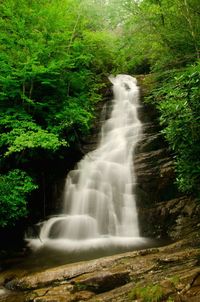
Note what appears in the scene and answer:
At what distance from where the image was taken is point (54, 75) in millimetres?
10859

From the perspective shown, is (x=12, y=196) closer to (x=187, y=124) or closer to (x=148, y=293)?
(x=148, y=293)

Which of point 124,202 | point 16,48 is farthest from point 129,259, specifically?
point 16,48

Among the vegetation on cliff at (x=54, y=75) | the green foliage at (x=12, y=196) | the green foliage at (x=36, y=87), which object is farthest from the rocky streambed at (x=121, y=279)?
the green foliage at (x=36, y=87)

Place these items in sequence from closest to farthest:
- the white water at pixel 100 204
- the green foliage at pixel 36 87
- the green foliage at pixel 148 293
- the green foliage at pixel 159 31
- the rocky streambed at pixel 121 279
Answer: the green foliage at pixel 148 293
the rocky streambed at pixel 121 279
the white water at pixel 100 204
the green foliage at pixel 36 87
the green foliage at pixel 159 31

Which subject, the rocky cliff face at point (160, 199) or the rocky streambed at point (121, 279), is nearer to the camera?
the rocky streambed at point (121, 279)

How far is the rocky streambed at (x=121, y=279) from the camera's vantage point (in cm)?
453

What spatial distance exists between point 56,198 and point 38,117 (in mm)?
3016

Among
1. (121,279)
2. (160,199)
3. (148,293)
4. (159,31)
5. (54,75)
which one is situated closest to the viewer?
(148,293)

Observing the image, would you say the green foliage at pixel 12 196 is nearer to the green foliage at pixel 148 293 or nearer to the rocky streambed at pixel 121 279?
the rocky streambed at pixel 121 279

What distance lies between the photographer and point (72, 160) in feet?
39.4

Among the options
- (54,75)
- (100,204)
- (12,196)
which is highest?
(54,75)

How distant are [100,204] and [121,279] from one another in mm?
4459

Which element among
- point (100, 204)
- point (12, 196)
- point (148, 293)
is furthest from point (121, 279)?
point (100, 204)

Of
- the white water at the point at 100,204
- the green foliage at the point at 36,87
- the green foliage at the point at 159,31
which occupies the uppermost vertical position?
the green foliage at the point at 159,31
